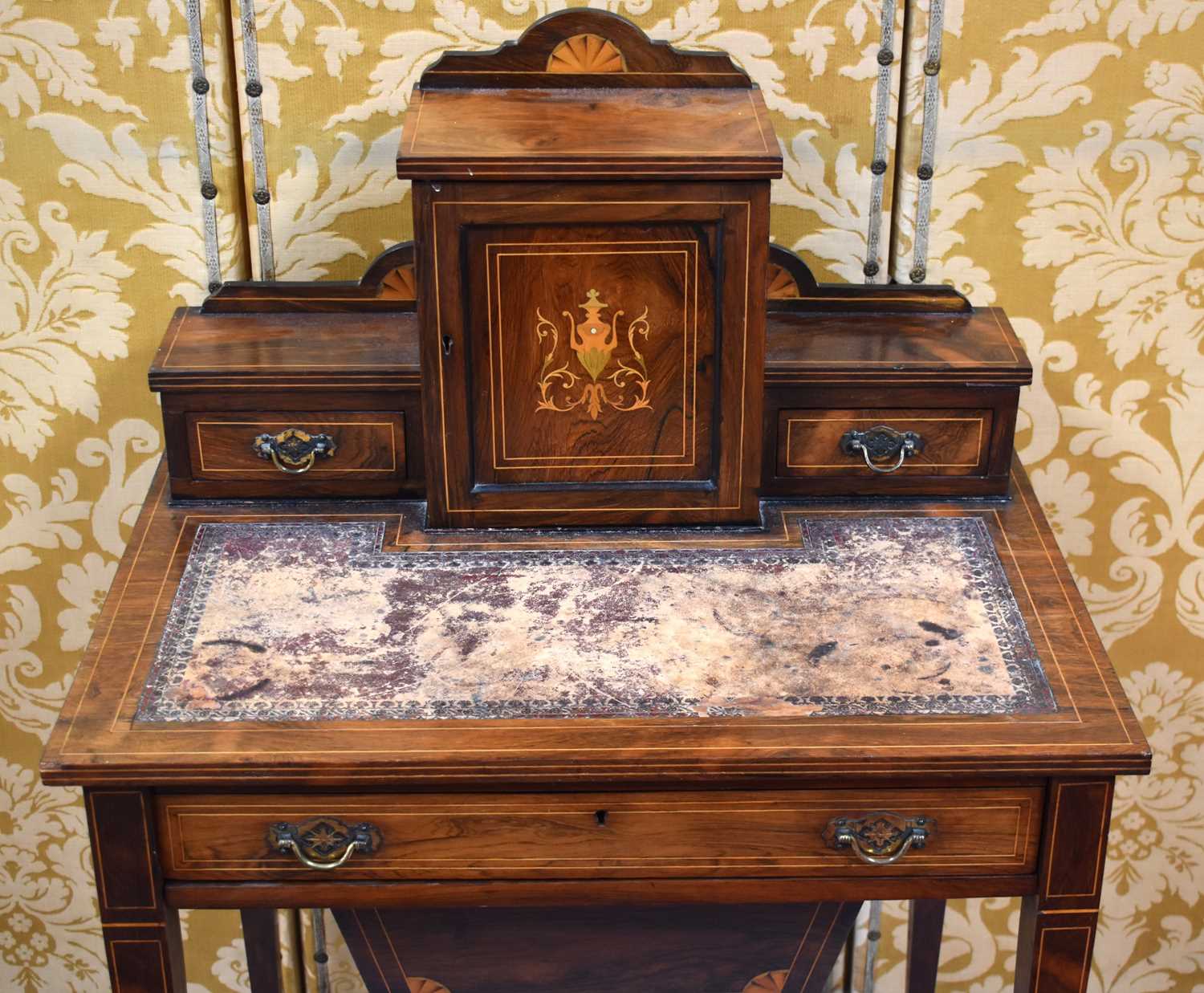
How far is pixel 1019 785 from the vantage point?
1.64m

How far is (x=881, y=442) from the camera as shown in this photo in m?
1.98

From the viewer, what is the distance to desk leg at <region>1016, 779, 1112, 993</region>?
164 centimetres

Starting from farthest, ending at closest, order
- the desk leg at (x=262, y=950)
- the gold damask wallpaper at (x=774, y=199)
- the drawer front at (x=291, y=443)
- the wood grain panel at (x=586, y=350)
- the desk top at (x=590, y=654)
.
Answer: the desk leg at (x=262, y=950) < the gold damask wallpaper at (x=774, y=199) < the drawer front at (x=291, y=443) < the wood grain panel at (x=586, y=350) < the desk top at (x=590, y=654)

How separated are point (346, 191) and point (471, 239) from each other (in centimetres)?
40

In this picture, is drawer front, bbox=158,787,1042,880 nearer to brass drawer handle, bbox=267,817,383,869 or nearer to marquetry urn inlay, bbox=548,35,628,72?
brass drawer handle, bbox=267,817,383,869

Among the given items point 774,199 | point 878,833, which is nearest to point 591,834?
point 878,833

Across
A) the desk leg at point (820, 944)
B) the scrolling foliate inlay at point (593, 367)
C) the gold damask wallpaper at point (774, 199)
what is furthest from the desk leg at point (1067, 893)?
the gold damask wallpaper at point (774, 199)

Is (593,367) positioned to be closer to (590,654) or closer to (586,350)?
(586,350)

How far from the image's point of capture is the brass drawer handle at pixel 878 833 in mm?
1657

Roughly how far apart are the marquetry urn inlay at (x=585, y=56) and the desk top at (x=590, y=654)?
1.79 ft

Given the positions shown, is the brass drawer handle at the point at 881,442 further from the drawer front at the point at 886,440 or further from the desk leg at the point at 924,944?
the desk leg at the point at 924,944

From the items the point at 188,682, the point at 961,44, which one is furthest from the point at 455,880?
the point at 961,44

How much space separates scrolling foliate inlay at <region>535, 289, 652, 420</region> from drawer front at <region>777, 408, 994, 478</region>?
0.66ft

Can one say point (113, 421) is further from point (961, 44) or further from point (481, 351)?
point (961, 44)
